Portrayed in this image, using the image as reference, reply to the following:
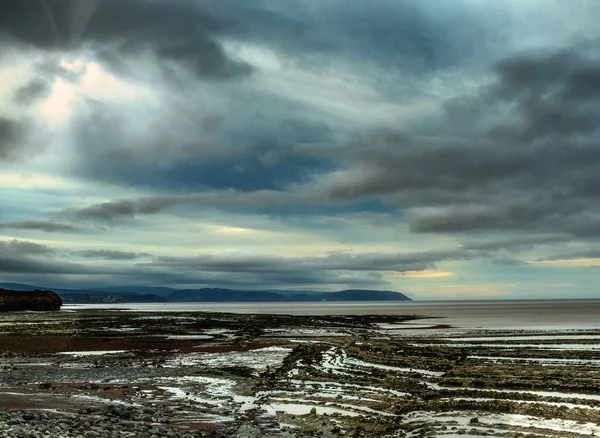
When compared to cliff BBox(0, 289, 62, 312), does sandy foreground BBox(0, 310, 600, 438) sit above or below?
above

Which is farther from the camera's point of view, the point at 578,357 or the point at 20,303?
the point at 20,303

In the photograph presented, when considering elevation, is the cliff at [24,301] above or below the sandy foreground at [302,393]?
below

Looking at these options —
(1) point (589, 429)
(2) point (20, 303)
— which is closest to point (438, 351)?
(1) point (589, 429)

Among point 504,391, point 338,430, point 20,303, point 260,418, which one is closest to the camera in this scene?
point 338,430

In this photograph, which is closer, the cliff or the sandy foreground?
the sandy foreground

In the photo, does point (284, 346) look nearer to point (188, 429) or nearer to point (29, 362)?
point (29, 362)
